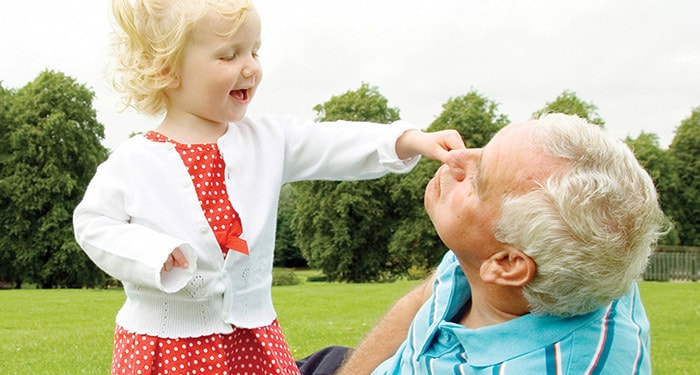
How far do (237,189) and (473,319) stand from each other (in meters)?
1.11

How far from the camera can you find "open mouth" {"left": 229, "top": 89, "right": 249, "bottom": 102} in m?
3.01

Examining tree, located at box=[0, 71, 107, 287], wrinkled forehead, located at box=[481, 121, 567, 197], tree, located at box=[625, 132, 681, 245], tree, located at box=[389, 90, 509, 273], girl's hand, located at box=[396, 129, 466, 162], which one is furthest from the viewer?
tree, located at box=[625, 132, 681, 245]

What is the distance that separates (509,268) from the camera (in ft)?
6.93

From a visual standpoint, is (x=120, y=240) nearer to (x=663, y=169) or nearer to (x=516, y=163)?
(x=516, y=163)

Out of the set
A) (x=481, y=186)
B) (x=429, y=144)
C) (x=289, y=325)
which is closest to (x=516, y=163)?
(x=481, y=186)

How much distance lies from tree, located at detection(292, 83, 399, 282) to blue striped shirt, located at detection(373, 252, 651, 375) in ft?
117

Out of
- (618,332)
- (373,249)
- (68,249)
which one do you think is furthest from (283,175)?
(373,249)

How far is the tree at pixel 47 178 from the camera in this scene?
1379 inches

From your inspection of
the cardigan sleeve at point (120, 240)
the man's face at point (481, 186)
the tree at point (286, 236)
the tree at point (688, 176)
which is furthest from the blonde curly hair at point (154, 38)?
the tree at point (286, 236)

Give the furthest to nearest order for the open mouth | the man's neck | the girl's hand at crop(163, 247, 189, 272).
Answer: the open mouth → the girl's hand at crop(163, 247, 189, 272) → the man's neck

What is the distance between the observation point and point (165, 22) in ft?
9.77

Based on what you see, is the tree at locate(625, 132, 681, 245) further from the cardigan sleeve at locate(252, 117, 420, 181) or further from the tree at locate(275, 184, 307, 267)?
the cardigan sleeve at locate(252, 117, 420, 181)

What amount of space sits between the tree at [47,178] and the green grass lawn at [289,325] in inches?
Result: 576

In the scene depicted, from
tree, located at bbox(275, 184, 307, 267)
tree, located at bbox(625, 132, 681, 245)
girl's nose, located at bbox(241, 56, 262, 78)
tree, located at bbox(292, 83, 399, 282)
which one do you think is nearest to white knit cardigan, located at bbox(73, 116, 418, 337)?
girl's nose, located at bbox(241, 56, 262, 78)
